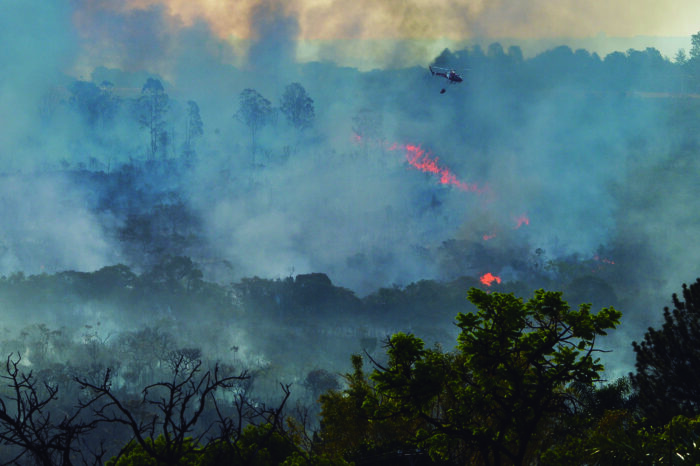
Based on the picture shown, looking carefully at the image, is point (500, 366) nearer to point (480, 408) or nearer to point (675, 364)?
point (480, 408)

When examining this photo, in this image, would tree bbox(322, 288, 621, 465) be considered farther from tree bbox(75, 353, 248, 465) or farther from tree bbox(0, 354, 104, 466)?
tree bbox(0, 354, 104, 466)

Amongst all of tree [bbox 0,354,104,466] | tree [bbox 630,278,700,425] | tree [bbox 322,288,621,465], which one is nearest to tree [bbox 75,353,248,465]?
tree [bbox 0,354,104,466]

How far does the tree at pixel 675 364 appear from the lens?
3338cm

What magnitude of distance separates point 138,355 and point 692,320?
16221 cm

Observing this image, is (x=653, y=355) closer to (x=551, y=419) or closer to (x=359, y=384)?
(x=551, y=419)

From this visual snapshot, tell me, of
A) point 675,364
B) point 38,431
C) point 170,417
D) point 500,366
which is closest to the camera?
point 38,431

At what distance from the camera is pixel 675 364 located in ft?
113

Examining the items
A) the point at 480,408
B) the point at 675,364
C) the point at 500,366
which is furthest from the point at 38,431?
the point at 675,364

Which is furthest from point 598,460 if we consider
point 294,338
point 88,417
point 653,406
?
point 294,338

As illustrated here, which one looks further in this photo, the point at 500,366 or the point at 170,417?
the point at 500,366

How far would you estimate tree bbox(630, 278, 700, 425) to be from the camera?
109ft

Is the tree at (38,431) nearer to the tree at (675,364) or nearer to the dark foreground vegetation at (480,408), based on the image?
the dark foreground vegetation at (480,408)

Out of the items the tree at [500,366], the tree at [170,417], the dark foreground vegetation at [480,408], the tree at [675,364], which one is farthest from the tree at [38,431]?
the tree at [675,364]

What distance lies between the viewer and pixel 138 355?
170875 millimetres
